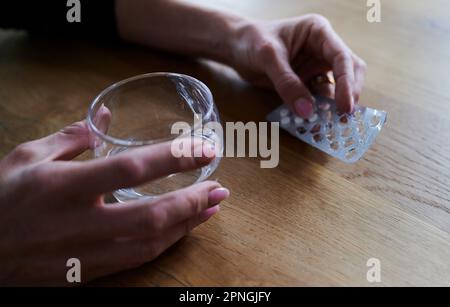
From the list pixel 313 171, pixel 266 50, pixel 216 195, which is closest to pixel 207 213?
pixel 216 195

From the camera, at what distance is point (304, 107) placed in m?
0.52

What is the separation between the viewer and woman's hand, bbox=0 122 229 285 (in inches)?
13.4

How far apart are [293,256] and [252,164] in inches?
4.8

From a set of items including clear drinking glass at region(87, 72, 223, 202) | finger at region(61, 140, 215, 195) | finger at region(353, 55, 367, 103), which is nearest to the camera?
finger at region(61, 140, 215, 195)

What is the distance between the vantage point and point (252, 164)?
484 millimetres

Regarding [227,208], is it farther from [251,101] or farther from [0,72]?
[0,72]

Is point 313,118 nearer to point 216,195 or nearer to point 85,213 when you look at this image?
point 216,195

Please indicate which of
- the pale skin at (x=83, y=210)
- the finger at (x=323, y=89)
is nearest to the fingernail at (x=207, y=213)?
the pale skin at (x=83, y=210)

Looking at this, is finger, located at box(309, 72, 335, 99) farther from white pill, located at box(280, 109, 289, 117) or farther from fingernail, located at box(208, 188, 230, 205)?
fingernail, located at box(208, 188, 230, 205)

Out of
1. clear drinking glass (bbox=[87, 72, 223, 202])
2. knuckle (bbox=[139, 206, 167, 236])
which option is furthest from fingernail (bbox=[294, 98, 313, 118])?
knuckle (bbox=[139, 206, 167, 236])

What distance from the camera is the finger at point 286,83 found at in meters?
0.52

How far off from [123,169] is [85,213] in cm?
5

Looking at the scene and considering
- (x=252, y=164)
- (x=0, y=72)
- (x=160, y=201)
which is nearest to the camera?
(x=160, y=201)
